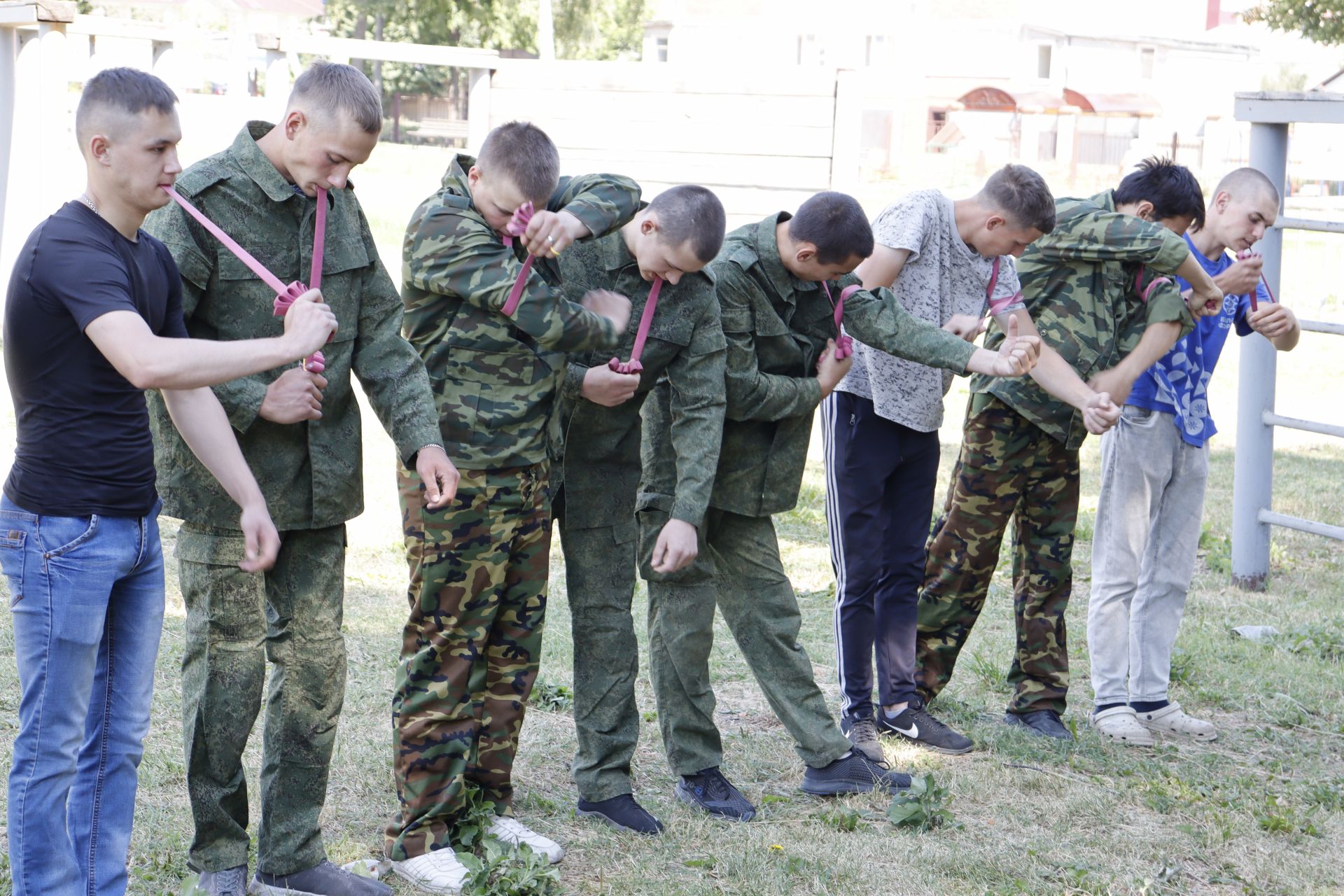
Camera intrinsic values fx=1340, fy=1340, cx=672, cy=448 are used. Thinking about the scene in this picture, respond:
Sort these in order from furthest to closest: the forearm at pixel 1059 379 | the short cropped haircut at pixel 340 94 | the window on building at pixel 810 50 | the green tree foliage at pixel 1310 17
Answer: the window on building at pixel 810 50
the green tree foliage at pixel 1310 17
the forearm at pixel 1059 379
the short cropped haircut at pixel 340 94

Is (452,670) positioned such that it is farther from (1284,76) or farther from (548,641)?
(1284,76)

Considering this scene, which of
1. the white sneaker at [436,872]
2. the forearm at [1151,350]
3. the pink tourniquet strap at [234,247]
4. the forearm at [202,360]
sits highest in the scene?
the pink tourniquet strap at [234,247]

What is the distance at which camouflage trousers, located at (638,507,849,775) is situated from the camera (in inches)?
153

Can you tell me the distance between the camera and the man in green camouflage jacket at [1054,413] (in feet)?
14.3

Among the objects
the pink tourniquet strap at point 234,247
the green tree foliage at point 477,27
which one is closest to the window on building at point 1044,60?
the green tree foliage at point 477,27

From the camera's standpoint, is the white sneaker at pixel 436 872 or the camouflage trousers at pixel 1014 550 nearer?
the white sneaker at pixel 436 872

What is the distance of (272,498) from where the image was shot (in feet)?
9.82

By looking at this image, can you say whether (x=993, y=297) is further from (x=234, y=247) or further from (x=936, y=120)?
(x=936, y=120)

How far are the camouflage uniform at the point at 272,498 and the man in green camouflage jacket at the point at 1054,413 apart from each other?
7.10 ft

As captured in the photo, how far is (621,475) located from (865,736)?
132 cm

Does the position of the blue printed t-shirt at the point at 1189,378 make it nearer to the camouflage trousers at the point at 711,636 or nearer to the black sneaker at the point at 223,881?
the camouflage trousers at the point at 711,636

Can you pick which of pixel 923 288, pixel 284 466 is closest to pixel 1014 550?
pixel 923 288

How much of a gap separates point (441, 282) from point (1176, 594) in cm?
295

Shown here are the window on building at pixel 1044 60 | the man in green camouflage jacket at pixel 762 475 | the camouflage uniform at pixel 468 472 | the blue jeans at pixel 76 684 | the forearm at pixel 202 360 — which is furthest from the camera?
the window on building at pixel 1044 60
